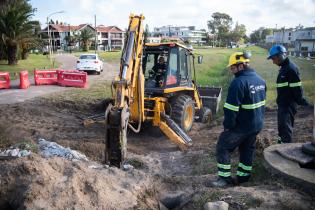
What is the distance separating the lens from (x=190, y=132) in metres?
10.5

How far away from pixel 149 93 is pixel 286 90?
366cm

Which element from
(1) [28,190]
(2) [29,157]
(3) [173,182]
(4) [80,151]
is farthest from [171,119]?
(1) [28,190]

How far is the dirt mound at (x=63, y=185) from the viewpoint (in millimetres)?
4395

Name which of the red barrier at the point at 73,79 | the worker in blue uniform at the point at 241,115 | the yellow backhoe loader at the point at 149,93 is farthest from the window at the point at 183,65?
the red barrier at the point at 73,79

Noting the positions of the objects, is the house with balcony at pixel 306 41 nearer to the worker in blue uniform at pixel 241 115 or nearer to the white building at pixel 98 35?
the white building at pixel 98 35

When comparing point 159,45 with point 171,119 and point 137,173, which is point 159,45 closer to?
point 171,119

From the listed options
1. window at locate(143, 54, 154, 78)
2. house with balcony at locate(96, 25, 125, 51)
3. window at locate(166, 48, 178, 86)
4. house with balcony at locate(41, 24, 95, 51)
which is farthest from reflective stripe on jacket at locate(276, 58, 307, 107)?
house with balcony at locate(96, 25, 125, 51)

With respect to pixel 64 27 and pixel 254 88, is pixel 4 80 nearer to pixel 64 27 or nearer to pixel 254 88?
pixel 254 88

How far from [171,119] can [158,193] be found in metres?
3.89

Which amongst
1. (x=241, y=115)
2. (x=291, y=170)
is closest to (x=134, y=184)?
(x=241, y=115)

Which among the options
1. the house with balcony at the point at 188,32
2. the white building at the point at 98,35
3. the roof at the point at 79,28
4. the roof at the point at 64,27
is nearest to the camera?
the white building at the point at 98,35

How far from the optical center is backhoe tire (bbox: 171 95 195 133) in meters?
9.21

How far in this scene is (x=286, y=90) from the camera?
6.67 m

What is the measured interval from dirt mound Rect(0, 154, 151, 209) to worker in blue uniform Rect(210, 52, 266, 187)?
1262mm
